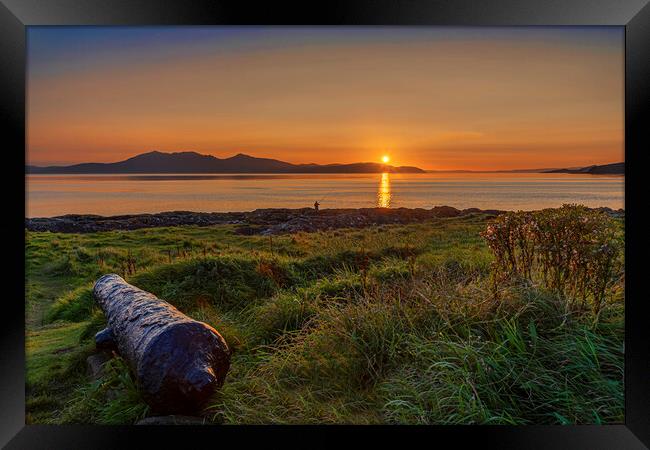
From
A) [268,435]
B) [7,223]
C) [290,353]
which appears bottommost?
[268,435]

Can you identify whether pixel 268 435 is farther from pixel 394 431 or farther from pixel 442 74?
pixel 442 74

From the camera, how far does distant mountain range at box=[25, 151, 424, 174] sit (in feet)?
19.1

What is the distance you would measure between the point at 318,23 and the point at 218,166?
237 cm

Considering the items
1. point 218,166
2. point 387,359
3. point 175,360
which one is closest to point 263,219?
point 218,166

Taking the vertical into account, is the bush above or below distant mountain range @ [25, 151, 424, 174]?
below

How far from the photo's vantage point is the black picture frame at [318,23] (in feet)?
13.2

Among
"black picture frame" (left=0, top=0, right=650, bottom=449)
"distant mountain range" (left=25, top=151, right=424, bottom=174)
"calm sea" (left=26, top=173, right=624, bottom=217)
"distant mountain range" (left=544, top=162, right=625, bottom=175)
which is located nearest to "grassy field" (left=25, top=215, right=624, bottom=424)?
"black picture frame" (left=0, top=0, right=650, bottom=449)

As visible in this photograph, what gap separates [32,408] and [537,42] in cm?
584

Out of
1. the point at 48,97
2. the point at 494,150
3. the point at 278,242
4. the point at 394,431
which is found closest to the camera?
the point at 394,431

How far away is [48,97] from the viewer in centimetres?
540

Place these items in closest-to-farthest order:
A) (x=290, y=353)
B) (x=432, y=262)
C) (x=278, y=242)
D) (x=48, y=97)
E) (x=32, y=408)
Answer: (x=290, y=353) → (x=32, y=408) → (x=48, y=97) → (x=432, y=262) → (x=278, y=242)

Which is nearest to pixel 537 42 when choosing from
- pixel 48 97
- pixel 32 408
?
pixel 48 97

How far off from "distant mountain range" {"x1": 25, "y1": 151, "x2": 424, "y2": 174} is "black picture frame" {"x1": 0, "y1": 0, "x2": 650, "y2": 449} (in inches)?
68.3

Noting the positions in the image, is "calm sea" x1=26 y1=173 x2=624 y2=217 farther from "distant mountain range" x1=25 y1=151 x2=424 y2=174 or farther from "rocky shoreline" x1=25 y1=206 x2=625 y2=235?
"rocky shoreline" x1=25 y1=206 x2=625 y2=235
